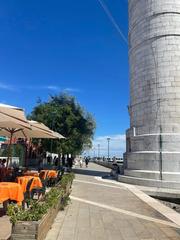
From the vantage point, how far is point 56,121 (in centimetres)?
3048

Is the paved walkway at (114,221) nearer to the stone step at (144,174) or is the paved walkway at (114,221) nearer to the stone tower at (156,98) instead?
the stone step at (144,174)

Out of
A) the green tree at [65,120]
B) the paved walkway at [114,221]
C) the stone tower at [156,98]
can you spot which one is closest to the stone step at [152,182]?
the stone tower at [156,98]

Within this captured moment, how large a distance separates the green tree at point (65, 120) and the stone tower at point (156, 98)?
438 inches

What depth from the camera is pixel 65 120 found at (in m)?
30.7

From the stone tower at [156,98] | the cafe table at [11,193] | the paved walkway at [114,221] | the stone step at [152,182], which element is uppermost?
the stone tower at [156,98]

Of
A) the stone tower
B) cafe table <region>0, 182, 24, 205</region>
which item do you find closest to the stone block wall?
the stone tower

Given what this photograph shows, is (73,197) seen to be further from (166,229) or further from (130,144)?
(130,144)

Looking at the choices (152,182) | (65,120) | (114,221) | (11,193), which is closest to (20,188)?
(11,193)

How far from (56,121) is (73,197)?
18.9 meters

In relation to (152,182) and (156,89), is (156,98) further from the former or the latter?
(152,182)

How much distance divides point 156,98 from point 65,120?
45.4 feet

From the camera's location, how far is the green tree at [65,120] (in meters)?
30.4

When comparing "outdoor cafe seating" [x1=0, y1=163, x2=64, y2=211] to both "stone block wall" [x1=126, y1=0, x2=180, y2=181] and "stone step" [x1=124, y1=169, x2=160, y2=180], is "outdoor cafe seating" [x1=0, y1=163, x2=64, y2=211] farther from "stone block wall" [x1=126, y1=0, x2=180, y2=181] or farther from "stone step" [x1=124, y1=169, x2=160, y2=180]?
"stone block wall" [x1=126, y1=0, x2=180, y2=181]

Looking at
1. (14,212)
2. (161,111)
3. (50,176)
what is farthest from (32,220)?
(161,111)
